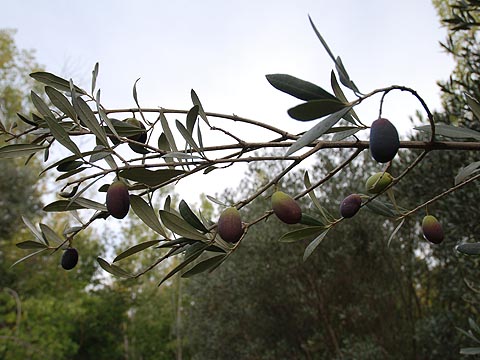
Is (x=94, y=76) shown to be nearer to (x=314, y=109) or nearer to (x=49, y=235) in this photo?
(x=49, y=235)

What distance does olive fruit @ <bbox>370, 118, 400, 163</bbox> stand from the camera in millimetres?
542

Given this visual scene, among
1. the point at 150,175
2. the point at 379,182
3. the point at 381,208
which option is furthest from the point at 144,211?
the point at 381,208

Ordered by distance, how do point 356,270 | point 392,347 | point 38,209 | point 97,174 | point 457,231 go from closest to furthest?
point 97,174, point 457,231, point 392,347, point 356,270, point 38,209

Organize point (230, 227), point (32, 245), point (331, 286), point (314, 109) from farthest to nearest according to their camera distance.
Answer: point (331, 286) → point (32, 245) → point (230, 227) → point (314, 109)

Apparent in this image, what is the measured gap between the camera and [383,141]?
1.78 feet

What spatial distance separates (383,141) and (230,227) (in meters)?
0.22

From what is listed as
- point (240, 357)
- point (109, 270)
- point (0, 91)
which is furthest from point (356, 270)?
point (0, 91)

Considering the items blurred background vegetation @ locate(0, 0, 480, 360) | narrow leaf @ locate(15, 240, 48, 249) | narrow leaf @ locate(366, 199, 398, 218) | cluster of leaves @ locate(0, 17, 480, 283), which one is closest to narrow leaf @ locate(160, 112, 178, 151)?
cluster of leaves @ locate(0, 17, 480, 283)

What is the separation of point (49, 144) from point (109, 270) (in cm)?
23

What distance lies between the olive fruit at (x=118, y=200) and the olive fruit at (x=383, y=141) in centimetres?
32

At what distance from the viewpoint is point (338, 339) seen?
7.59 meters

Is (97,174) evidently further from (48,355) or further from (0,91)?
(0,91)

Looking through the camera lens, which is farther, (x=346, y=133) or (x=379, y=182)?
(x=379, y=182)

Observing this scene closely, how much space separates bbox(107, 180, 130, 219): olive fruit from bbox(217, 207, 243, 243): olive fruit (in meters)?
0.13
